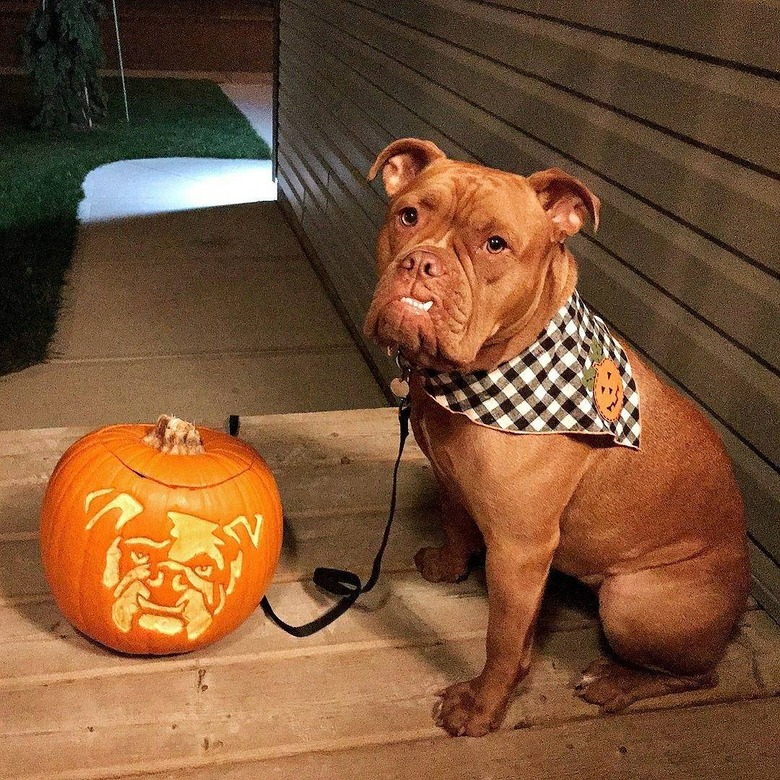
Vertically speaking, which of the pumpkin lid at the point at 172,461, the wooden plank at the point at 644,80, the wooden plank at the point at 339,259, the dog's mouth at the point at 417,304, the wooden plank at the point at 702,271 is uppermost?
the wooden plank at the point at 644,80

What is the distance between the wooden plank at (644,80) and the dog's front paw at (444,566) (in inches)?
Answer: 52.2

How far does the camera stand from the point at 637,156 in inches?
93.0

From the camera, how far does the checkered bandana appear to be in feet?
5.72

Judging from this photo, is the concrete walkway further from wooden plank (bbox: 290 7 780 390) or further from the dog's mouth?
the dog's mouth

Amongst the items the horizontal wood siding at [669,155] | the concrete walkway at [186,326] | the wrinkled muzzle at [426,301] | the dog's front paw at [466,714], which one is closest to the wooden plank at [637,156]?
the horizontal wood siding at [669,155]

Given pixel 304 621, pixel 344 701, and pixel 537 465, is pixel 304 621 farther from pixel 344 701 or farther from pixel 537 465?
pixel 537 465

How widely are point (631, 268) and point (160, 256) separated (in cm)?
509

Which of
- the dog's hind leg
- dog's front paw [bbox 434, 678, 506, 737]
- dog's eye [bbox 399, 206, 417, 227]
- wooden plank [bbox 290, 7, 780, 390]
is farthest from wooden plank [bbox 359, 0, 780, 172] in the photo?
dog's front paw [bbox 434, 678, 506, 737]

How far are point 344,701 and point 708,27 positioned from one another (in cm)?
195

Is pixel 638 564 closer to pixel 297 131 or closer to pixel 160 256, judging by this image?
pixel 160 256

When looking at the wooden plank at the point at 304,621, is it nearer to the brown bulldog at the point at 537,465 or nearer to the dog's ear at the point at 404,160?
the brown bulldog at the point at 537,465

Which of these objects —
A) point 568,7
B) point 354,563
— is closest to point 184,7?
point 568,7

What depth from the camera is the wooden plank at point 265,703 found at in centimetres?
175

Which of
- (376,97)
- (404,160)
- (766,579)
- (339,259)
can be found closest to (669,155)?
(404,160)
